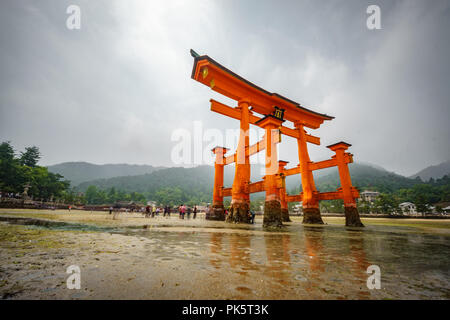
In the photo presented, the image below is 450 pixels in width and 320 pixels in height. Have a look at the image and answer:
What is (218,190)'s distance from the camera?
55.8 feet

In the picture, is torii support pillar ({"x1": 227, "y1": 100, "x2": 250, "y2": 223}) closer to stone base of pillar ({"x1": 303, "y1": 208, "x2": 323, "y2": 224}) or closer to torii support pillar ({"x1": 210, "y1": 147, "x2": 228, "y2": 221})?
torii support pillar ({"x1": 210, "y1": 147, "x2": 228, "y2": 221})

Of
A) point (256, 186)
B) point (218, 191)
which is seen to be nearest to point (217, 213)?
point (218, 191)

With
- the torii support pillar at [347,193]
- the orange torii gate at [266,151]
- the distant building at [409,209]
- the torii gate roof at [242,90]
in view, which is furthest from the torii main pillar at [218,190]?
the distant building at [409,209]

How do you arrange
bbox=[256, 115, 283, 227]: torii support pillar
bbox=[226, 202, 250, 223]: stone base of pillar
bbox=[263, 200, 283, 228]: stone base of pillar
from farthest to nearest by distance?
1. bbox=[226, 202, 250, 223]: stone base of pillar
2. bbox=[256, 115, 283, 227]: torii support pillar
3. bbox=[263, 200, 283, 228]: stone base of pillar

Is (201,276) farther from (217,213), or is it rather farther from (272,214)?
(217,213)

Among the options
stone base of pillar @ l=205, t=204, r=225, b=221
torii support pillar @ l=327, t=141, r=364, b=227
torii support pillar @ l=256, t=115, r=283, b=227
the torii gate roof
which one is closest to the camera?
torii support pillar @ l=256, t=115, r=283, b=227

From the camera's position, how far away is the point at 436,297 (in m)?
1.67

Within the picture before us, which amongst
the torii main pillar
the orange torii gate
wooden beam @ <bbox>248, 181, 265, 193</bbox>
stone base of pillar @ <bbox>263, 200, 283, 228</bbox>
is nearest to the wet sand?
stone base of pillar @ <bbox>263, 200, 283, 228</bbox>

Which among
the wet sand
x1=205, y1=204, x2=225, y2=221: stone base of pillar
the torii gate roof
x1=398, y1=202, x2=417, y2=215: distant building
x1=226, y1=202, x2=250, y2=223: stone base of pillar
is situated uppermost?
the torii gate roof

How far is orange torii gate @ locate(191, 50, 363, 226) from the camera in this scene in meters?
11.0

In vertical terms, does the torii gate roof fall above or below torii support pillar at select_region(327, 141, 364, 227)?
above
